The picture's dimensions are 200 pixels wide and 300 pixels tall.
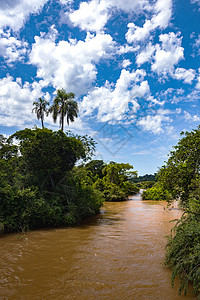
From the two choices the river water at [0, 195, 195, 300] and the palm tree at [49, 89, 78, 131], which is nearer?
the river water at [0, 195, 195, 300]

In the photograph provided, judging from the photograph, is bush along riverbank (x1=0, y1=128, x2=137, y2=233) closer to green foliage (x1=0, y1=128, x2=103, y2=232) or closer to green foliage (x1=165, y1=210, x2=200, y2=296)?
green foliage (x1=0, y1=128, x2=103, y2=232)

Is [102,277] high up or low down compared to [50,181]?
down

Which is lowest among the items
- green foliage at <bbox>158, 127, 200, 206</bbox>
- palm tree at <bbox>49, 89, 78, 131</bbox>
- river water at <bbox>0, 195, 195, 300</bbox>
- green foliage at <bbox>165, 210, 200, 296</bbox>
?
river water at <bbox>0, 195, 195, 300</bbox>

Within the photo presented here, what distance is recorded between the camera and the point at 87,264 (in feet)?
21.2

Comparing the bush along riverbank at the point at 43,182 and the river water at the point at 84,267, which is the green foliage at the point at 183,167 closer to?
the river water at the point at 84,267

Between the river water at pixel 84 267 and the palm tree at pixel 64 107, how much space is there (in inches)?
645

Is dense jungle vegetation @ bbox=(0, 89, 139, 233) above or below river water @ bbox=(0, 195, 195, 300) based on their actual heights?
above

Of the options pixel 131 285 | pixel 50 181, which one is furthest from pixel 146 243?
pixel 50 181

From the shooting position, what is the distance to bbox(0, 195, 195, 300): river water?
4.74m

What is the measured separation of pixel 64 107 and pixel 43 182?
43.6 ft

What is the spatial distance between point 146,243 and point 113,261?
9.04 ft

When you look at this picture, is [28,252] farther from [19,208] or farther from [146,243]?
[146,243]

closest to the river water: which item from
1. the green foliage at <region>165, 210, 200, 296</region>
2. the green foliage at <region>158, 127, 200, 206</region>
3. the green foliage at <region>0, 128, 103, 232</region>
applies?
the green foliage at <region>165, 210, 200, 296</region>

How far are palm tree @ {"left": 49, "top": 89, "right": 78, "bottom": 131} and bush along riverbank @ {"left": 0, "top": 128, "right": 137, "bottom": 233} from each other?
31.2 ft
